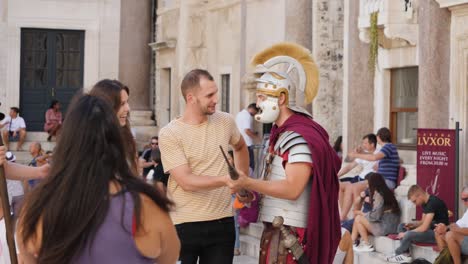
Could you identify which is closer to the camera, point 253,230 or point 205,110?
point 205,110

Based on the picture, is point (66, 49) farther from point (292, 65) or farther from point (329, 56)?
point (292, 65)

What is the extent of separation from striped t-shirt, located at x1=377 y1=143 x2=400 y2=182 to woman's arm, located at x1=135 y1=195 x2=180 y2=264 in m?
11.4

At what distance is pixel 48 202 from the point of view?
4.12m

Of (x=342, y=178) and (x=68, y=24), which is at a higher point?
(x=68, y=24)

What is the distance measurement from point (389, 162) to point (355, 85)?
122 inches

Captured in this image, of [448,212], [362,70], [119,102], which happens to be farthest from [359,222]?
[119,102]

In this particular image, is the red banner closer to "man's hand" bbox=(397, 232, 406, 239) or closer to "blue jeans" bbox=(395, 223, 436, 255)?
"man's hand" bbox=(397, 232, 406, 239)

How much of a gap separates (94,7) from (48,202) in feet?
104

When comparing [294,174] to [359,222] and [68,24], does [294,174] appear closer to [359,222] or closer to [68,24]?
[359,222]

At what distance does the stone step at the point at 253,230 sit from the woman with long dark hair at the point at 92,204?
11983 mm

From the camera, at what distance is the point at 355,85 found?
1836 cm

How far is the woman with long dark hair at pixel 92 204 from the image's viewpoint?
408 cm

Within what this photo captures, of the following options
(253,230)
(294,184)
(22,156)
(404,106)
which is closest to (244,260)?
(253,230)

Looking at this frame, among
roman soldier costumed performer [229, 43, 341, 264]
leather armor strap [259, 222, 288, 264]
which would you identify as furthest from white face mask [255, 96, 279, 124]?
leather armor strap [259, 222, 288, 264]
